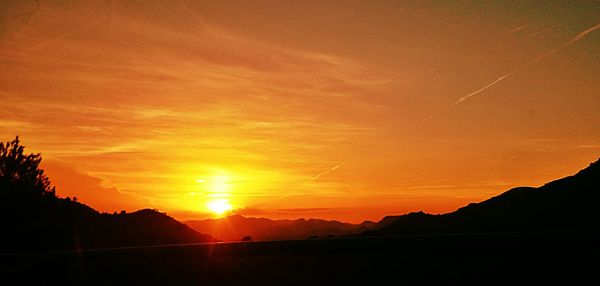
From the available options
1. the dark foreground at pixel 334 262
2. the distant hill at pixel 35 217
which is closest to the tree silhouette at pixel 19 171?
the distant hill at pixel 35 217

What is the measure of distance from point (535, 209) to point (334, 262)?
6166 centimetres

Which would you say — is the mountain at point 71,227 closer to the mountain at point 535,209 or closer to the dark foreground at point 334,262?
the dark foreground at point 334,262

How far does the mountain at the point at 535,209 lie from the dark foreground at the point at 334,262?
41623 mm

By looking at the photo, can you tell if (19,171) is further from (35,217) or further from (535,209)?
(535,209)

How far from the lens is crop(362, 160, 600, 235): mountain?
51.5 metres

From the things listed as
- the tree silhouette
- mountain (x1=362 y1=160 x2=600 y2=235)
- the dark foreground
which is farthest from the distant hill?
mountain (x1=362 y1=160 x2=600 y2=235)

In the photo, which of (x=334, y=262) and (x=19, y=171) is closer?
(x=334, y=262)

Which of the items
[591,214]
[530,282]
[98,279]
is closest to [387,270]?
[530,282]

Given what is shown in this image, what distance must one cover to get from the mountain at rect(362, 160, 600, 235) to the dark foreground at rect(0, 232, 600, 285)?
1639 inches

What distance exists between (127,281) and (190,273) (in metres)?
1.00

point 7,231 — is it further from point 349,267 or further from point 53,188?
point 349,267

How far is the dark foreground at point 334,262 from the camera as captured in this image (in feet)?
23.9

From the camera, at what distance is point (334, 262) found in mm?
7785

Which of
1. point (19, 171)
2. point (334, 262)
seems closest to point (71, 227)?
→ point (19, 171)
